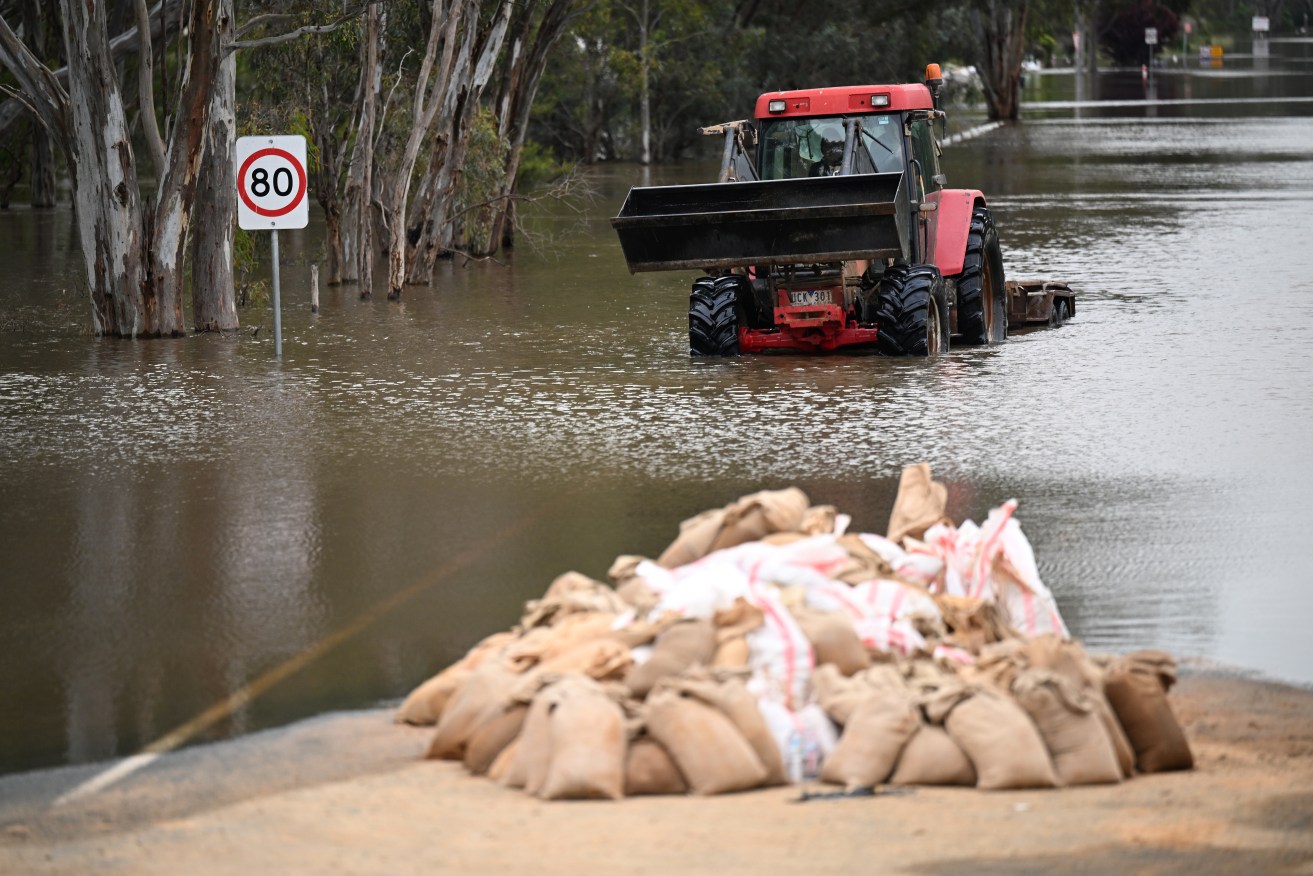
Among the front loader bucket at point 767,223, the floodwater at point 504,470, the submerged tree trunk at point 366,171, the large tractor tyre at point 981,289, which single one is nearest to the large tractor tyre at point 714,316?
the floodwater at point 504,470

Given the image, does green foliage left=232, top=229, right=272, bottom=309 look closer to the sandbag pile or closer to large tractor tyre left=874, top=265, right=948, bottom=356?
large tractor tyre left=874, top=265, right=948, bottom=356

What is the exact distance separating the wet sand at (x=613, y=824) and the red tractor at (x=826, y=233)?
1010 cm

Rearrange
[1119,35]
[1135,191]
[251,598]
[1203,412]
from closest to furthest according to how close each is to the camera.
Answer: [251,598] → [1203,412] → [1135,191] → [1119,35]

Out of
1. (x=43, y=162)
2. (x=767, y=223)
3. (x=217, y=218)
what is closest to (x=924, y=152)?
(x=767, y=223)

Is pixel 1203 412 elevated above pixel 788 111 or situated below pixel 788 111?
below

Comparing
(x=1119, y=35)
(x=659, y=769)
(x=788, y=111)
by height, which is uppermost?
(x=1119, y=35)

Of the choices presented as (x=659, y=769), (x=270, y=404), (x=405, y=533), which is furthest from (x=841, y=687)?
(x=270, y=404)

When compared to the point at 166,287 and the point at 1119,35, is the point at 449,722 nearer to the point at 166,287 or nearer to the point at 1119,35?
the point at 166,287

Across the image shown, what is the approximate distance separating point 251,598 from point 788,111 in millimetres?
10169

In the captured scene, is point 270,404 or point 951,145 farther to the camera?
point 951,145

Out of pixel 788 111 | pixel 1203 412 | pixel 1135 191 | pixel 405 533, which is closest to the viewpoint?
pixel 405 533

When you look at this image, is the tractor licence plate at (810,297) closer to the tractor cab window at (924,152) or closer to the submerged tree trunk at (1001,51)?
the tractor cab window at (924,152)

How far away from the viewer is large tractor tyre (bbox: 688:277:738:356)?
706 inches

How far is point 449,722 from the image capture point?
7016 mm
